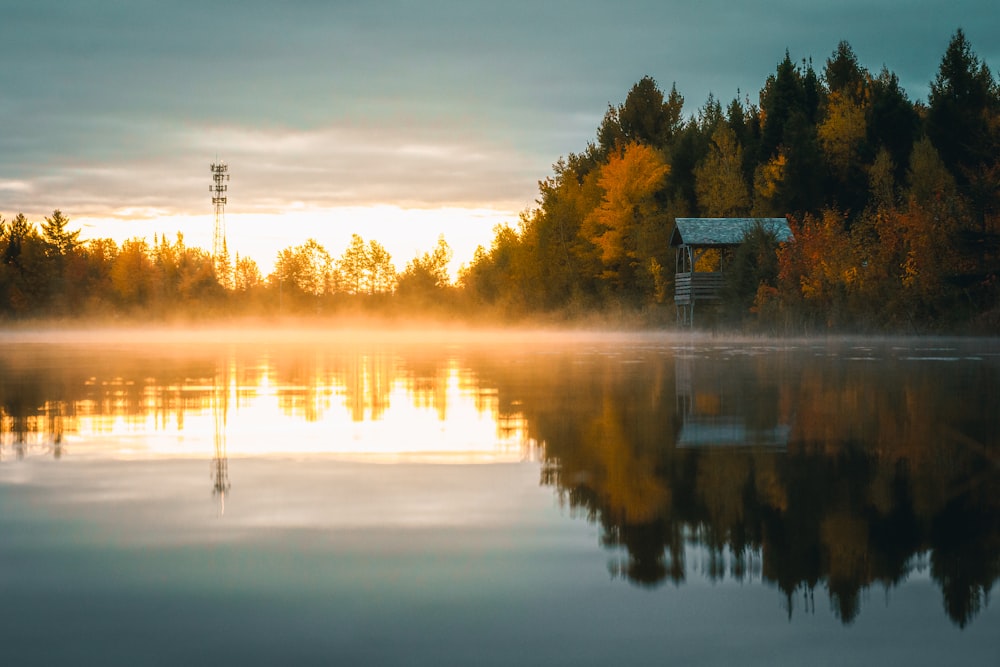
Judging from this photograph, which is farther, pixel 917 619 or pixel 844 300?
pixel 844 300

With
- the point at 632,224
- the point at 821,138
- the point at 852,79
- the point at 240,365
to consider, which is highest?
the point at 852,79

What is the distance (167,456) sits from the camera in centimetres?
1052

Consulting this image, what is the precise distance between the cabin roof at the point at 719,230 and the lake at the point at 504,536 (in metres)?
48.7

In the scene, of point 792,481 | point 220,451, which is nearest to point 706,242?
point 220,451

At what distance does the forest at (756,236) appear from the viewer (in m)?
50.2

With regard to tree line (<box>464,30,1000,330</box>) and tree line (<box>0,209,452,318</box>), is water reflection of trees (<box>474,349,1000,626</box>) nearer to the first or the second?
tree line (<box>464,30,1000,330</box>)

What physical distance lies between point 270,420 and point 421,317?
100 m

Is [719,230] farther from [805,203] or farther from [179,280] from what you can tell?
[179,280]

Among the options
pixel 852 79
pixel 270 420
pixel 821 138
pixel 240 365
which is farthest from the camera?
pixel 852 79

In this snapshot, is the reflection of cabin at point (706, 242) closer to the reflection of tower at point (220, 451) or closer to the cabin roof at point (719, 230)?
the cabin roof at point (719, 230)

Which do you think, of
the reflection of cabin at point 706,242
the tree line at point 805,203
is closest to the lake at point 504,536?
the tree line at point 805,203

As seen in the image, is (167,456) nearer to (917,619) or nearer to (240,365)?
(917,619)

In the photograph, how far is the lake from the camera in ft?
14.9

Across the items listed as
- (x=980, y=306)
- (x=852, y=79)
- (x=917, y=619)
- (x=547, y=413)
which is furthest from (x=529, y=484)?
(x=852, y=79)
